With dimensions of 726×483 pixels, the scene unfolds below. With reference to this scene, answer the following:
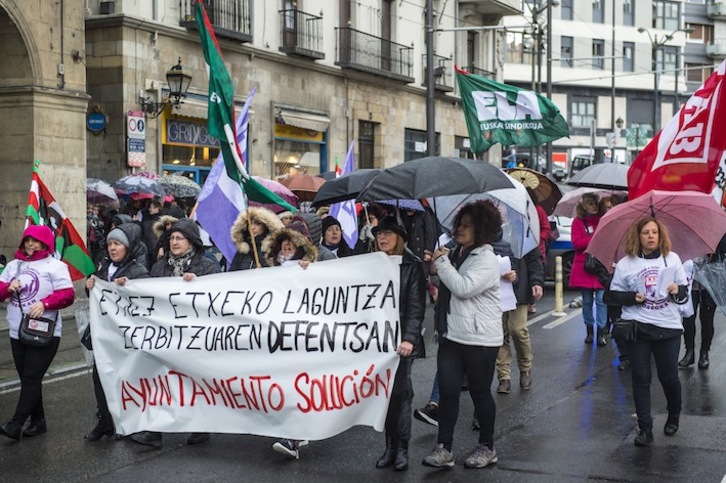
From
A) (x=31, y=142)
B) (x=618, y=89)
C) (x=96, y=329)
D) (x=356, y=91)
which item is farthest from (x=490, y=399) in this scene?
(x=618, y=89)

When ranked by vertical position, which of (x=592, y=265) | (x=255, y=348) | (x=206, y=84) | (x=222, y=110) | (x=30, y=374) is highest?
(x=206, y=84)

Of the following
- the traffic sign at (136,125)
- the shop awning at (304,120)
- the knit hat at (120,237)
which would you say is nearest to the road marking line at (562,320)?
the knit hat at (120,237)

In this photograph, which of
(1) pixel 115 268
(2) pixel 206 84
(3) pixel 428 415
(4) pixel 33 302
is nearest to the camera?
(4) pixel 33 302

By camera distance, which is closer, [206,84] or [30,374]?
[30,374]

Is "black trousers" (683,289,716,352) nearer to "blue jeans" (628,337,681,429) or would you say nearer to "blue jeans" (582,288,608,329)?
"blue jeans" (582,288,608,329)

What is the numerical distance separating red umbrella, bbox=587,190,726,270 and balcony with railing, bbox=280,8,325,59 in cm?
1827

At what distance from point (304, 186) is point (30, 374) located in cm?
1007

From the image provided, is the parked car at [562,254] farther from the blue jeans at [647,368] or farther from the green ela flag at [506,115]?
the blue jeans at [647,368]

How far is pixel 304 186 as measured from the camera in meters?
17.3

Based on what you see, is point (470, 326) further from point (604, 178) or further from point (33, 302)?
point (604, 178)

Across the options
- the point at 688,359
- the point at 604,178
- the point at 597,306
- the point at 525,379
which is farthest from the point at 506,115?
the point at 525,379

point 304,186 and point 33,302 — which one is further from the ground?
point 304,186

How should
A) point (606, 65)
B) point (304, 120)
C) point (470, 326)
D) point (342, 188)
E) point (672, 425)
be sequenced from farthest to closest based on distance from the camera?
point (606, 65)
point (304, 120)
point (342, 188)
point (672, 425)
point (470, 326)

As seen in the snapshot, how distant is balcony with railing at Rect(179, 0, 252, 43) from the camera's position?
2220 centimetres
